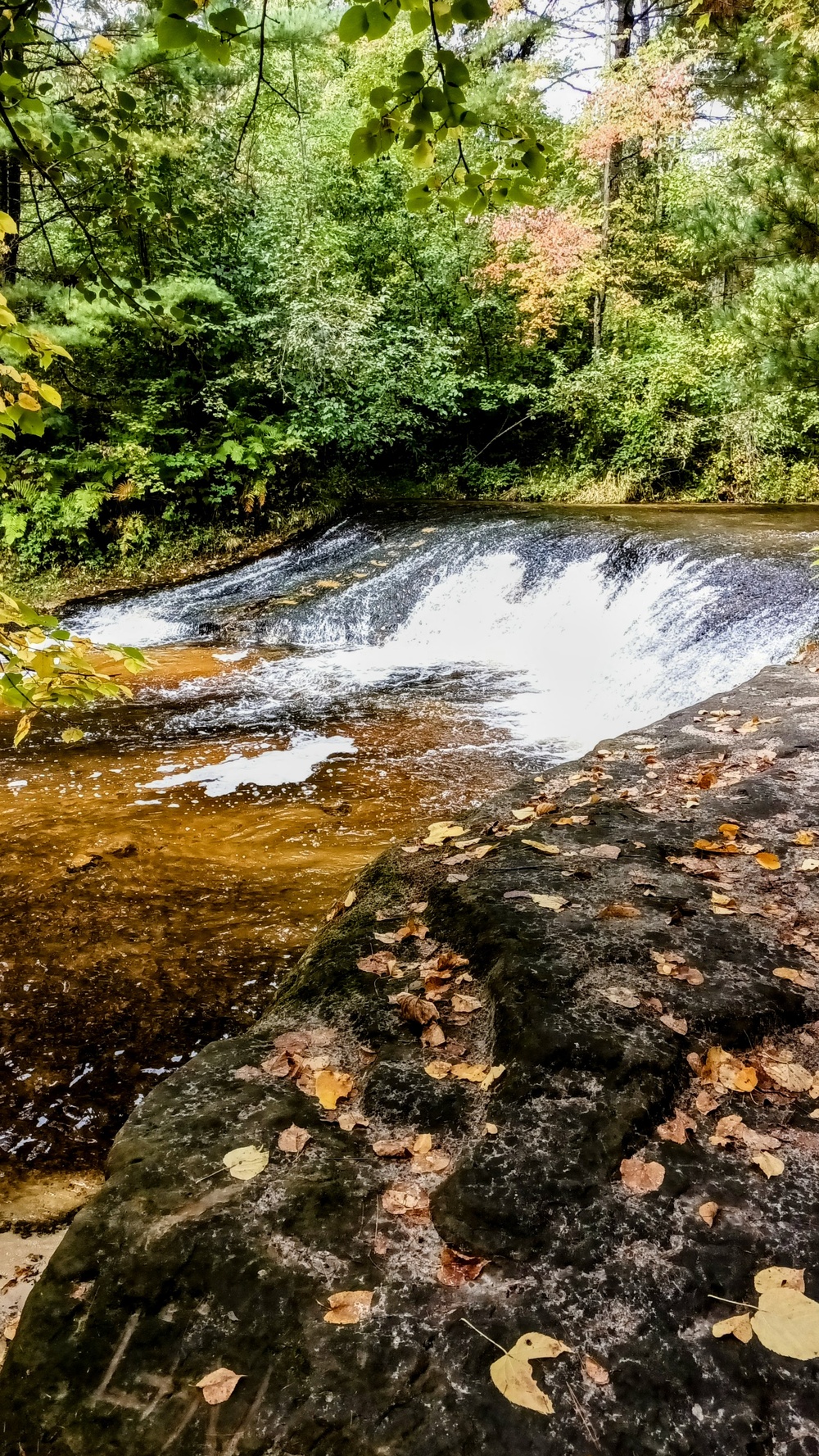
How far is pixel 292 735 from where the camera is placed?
20.3ft

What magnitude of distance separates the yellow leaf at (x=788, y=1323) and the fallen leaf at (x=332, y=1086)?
36.2 inches

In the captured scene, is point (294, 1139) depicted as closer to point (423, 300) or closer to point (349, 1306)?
point (349, 1306)

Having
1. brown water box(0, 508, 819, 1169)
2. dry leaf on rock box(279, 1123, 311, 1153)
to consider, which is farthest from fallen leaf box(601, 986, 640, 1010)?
brown water box(0, 508, 819, 1169)

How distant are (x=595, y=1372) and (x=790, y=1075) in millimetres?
848

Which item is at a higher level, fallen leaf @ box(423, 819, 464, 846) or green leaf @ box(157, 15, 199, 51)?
green leaf @ box(157, 15, 199, 51)

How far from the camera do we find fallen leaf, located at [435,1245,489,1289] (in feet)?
4.32

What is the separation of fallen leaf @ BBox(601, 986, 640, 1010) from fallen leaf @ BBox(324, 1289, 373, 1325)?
0.90 meters

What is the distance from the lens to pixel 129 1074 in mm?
2717

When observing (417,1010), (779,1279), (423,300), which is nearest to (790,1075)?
(779,1279)

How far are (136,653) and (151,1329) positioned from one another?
1337mm

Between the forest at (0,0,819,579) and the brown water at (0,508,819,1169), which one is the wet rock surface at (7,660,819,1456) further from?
the forest at (0,0,819,579)

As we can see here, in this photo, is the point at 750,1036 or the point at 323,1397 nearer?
the point at 323,1397

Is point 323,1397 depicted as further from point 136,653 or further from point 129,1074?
point 129,1074

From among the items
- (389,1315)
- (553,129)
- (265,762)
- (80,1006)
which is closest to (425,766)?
(265,762)
